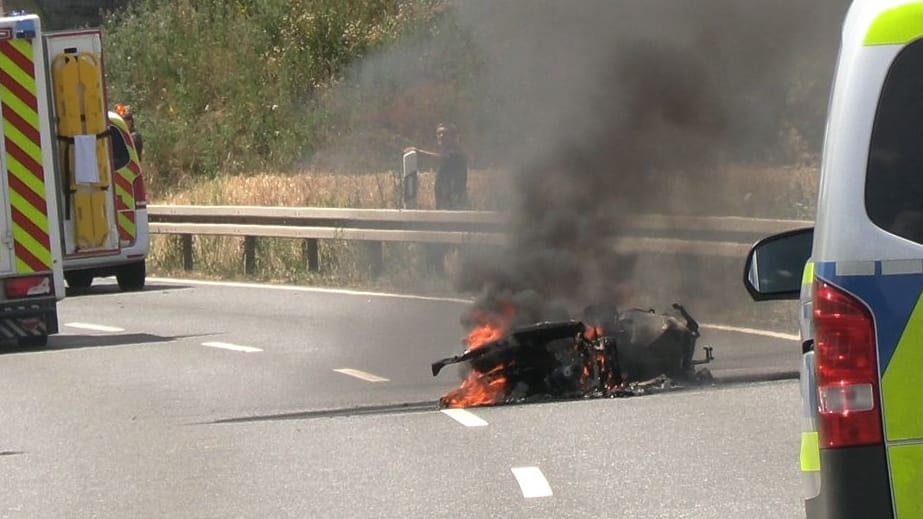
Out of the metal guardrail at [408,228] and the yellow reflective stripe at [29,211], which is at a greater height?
the yellow reflective stripe at [29,211]

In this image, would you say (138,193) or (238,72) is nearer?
(138,193)

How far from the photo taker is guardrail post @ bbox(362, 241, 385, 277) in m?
19.9

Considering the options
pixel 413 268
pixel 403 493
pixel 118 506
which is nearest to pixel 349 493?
pixel 403 493

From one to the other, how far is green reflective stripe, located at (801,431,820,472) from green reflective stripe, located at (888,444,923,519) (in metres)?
0.27

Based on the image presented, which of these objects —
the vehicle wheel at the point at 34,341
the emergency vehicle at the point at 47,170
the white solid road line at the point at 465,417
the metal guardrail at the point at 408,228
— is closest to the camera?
the white solid road line at the point at 465,417

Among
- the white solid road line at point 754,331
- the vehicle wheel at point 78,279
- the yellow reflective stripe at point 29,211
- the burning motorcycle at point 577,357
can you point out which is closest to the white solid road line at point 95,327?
the yellow reflective stripe at point 29,211

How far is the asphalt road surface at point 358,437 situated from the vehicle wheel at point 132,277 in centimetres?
507

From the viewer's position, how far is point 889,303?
12.9 feet

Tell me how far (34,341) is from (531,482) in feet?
26.0

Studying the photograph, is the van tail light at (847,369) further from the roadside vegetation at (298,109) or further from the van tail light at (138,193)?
the van tail light at (138,193)

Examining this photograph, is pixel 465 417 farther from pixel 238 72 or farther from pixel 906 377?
pixel 238 72

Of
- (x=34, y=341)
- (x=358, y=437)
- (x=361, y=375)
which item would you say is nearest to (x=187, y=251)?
(x=34, y=341)

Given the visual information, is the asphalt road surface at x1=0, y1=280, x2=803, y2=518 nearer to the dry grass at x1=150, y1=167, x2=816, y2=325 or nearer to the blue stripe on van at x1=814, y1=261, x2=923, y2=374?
the dry grass at x1=150, y1=167, x2=816, y2=325

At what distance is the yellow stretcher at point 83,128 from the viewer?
16.1 meters
